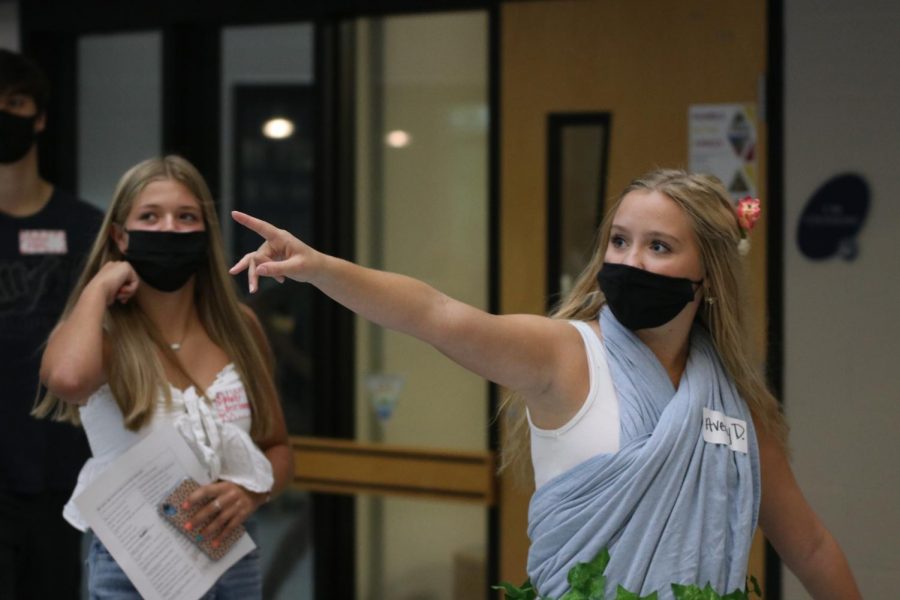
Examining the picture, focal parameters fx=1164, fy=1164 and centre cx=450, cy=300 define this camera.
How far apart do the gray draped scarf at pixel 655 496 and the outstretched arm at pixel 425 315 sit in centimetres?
17

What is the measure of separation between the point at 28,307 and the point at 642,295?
89.3 inches

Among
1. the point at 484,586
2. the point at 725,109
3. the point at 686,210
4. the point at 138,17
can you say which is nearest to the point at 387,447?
the point at 484,586

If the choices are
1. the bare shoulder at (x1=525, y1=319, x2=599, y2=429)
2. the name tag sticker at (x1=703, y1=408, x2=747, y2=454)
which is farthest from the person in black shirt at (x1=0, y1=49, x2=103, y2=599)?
the name tag sticker at (x1=703, y1=408, x2=747, y2=454)

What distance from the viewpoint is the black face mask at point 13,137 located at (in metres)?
3.74

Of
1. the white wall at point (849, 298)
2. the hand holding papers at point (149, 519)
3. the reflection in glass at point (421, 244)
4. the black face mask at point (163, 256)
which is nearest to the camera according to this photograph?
the hand holding papers at point (149, 519)

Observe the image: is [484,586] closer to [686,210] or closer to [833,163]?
[833,163]

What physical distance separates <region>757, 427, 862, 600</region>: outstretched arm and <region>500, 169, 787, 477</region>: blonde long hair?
6 centimetres

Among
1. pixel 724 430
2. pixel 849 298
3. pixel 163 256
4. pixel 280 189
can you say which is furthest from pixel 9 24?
pixel 724 430

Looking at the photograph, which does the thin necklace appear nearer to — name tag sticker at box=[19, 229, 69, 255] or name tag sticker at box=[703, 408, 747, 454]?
name tag sticker at box=[19, 229, 69, 255]

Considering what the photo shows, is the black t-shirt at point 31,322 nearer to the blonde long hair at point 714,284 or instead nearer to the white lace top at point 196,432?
the white lace top at point 196,432

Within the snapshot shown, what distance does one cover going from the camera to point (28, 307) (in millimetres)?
3791

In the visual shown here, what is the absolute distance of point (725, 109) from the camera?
4.20 metres

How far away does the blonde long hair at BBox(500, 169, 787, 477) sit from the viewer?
7.98 ft

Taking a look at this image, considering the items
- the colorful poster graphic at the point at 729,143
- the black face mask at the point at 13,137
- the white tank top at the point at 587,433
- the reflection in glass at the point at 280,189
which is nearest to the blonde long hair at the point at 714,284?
the white tank top at the point at 587,433
